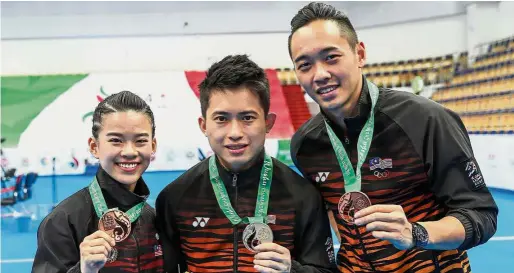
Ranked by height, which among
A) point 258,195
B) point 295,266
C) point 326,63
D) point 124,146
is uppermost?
point 326,63

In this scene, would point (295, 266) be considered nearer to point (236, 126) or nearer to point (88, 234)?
point (236, 126)

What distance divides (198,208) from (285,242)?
431 millimetres

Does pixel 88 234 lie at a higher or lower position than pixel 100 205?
lower

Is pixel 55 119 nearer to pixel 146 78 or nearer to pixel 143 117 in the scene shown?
pixel 146 78

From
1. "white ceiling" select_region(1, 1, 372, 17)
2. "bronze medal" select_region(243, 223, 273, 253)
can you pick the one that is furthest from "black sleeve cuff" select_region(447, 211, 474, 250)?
"white ceiling" select_region(1, 1, 372, 17)

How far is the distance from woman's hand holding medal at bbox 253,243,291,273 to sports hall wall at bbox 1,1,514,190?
1270 centimetres

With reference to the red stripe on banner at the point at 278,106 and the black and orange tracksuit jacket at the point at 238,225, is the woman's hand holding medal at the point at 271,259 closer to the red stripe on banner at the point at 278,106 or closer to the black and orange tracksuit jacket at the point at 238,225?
the black and orange tracksuit jacket at the point at 238,225

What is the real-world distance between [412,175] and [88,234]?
1449 millimetres

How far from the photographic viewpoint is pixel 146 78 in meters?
15.9

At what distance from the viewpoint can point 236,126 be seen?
2062 millimetres

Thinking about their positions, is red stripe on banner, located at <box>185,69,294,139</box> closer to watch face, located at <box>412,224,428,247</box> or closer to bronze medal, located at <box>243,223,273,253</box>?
bronze medal, located at <box>243,223,273,253</box>

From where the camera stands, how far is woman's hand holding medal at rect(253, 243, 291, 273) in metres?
1.80

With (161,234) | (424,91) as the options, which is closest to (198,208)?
(161,234)

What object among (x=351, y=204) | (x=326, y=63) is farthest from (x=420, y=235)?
(x=326, y=63)
